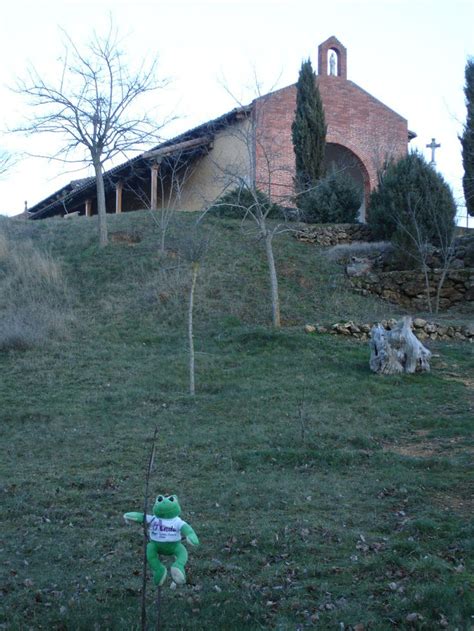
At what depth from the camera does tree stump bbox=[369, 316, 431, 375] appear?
12.3m

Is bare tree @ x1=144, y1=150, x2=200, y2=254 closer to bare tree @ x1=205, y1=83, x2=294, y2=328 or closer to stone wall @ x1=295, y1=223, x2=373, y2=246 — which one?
bare tree @ x1=205, y1=83, x2=294, y2=328

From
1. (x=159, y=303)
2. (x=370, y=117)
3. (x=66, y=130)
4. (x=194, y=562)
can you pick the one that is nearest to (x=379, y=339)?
(x=159, y=303)

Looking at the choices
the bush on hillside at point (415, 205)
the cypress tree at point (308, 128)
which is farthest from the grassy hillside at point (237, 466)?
the cypress tree at point (308, 128)

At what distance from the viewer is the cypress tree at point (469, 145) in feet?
69.4

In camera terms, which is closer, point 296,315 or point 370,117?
point 296,315

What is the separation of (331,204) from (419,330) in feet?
29.6

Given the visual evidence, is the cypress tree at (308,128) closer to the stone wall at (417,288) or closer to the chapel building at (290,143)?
the chapel building at (290,143)

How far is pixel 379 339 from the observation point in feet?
40.8

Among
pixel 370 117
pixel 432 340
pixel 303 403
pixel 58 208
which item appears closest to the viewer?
pixel 303 403

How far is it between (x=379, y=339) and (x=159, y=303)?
5996 mm

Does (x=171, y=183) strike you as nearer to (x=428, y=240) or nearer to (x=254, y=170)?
(x=254, y=170)

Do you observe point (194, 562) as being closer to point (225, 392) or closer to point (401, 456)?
point (401, 456)

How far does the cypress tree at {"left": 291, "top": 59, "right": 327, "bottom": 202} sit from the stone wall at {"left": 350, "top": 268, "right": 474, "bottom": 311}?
6.39 m

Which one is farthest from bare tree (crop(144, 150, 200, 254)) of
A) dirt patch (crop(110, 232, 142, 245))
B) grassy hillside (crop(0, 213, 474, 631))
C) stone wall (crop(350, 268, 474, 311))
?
stone wall (crop(350, 268, 474, 311))
